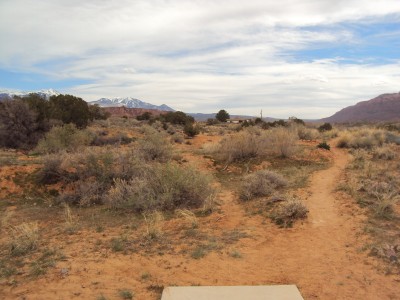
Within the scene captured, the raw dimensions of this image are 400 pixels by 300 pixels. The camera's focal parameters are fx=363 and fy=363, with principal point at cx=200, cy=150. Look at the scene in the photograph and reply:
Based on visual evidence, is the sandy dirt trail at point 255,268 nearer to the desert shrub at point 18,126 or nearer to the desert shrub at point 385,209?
the desert shrub at point 385,209

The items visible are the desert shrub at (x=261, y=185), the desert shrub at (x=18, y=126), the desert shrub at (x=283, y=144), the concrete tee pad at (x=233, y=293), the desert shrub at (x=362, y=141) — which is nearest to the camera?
the concrete tee pad at (x=233, y=293)

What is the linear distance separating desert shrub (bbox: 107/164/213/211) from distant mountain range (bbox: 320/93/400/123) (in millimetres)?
102482

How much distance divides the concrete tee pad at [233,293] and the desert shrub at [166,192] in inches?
159

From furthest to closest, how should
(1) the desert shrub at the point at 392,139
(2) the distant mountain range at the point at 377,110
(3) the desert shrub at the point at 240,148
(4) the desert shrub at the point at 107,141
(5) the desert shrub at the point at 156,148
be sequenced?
(2) the distant mountain range at the point at 377,110 → (1) the desert shrub at the point at 392,139 → (4) the desert shrub at the point at 107,141 → (3) the desert shrub at the point at 240,148 → (5) the desert shrub at the point at 156,148

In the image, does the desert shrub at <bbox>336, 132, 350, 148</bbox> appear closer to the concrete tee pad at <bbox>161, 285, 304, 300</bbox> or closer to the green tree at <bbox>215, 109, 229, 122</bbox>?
the concrete tee pad at <bbox>161, 285, 304, 300</bbox>

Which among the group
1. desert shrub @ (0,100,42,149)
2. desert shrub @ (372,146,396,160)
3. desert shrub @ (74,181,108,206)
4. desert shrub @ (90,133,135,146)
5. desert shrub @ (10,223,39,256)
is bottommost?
desert shrub @ (10,223,39,256)

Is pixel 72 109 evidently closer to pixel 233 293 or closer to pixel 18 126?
pixel 18 126

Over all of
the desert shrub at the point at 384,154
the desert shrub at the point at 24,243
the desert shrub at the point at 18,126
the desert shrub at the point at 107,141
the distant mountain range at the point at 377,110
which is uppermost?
the distant mountain range at the point at 377,110

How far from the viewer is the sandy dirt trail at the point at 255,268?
4.98 meters

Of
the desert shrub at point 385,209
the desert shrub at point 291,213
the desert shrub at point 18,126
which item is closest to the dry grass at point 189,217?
the desert shrub at point 291,213

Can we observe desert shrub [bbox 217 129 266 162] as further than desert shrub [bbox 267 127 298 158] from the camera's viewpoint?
No

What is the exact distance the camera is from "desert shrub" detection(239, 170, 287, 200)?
1004 cm

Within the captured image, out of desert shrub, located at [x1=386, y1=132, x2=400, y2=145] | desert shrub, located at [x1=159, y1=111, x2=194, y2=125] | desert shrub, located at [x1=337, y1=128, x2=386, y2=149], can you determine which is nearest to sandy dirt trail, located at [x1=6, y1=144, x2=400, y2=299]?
desert shrub, located at [x1=337, y1=128, x2=386, y2=149]

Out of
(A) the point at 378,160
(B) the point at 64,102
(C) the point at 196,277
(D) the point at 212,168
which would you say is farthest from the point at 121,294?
(B) the point at 64,102
